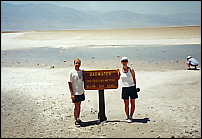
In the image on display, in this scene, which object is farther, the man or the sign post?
the sign post

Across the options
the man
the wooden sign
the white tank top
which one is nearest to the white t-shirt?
the man

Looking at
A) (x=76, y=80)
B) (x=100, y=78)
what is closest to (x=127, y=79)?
(x=100, y=78)

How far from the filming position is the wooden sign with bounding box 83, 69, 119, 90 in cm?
516

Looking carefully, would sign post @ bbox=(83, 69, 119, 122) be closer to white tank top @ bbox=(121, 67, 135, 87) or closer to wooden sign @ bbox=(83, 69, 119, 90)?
wooden sign @ bbox=(83, 69, 119, 90)

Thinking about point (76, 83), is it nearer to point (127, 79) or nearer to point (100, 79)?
point (100, 79)

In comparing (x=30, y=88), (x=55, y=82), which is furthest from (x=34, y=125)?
(x=55, y=82)

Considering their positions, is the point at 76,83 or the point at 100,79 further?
the point at 100,79

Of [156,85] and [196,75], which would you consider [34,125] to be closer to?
[156,85]

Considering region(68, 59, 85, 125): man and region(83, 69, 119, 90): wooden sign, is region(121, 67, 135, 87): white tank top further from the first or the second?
region(68, 59, 85, 125): man

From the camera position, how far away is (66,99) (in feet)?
23.8

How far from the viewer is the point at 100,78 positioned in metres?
5.18

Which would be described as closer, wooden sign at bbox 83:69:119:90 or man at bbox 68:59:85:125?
man at bbox 68:59:85:125

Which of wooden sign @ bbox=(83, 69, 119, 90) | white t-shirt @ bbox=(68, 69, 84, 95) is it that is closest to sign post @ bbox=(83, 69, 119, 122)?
wooden sign @ bbox=(83, 69, 119, 90)

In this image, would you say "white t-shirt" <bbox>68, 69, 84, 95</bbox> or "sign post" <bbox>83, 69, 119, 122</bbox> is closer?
"white t-shirt" <bbox>68, 69, 84, 95</bbox>
